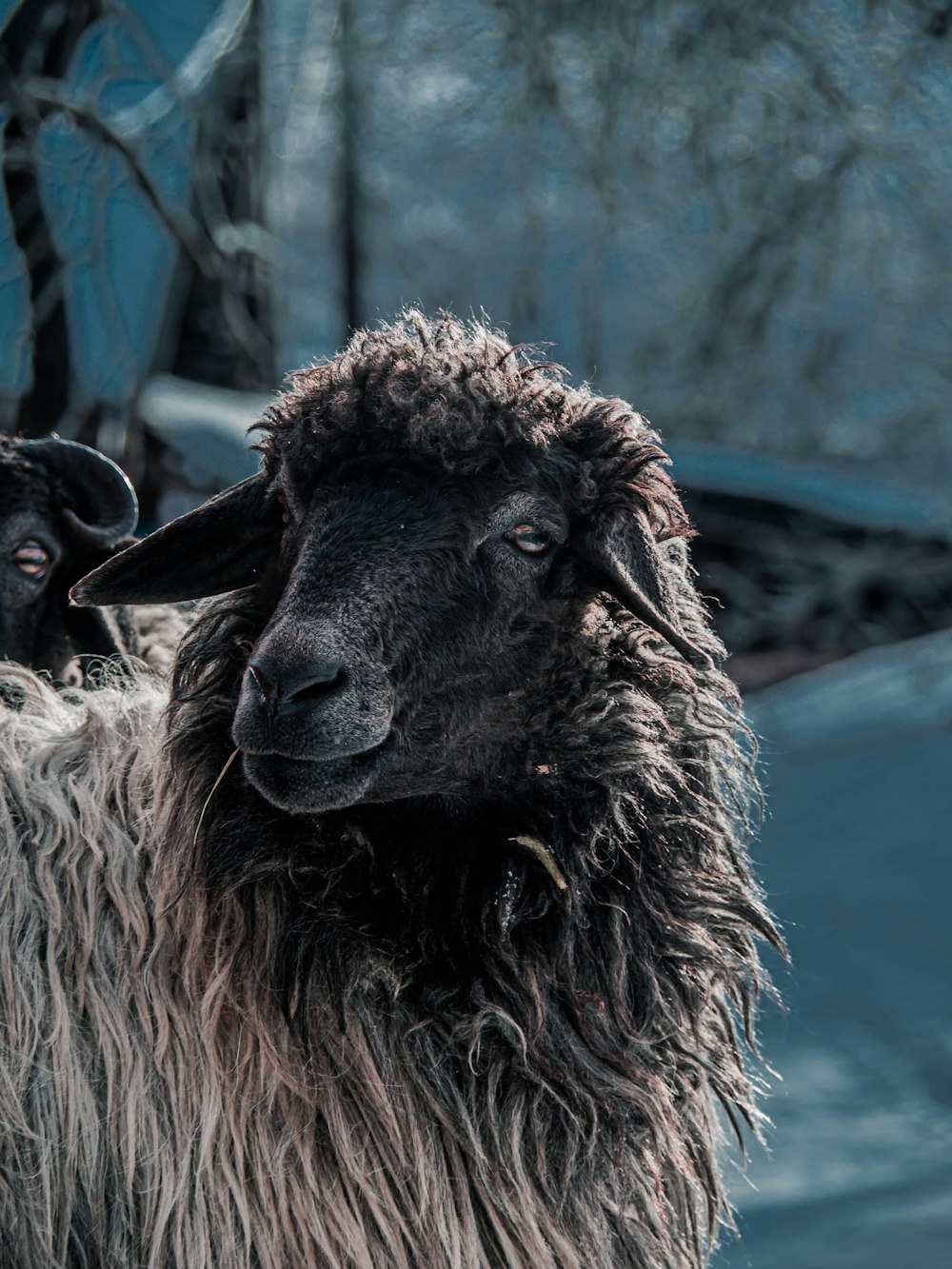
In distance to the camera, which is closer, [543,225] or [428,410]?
[428,410]

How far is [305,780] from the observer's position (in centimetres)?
209

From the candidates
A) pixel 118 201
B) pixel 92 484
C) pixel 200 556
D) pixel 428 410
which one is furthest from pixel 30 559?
pixel 118 201

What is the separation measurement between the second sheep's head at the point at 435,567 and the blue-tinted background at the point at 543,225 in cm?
405

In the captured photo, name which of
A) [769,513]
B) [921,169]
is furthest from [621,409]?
[921,169]

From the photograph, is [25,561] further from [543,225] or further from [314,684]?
[543,225]

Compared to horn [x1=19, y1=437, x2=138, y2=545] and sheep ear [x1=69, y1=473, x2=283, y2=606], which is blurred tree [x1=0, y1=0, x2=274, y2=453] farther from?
sheep ear [x1=69, y1=473, x2=283, y2=606]

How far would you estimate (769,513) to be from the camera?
814cm

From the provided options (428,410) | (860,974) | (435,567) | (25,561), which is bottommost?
(860,974)

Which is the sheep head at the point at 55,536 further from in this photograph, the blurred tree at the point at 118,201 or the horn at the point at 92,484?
the blurred tree at the point at 118,201

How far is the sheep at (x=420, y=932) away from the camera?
2.27m

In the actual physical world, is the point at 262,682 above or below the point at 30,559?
above

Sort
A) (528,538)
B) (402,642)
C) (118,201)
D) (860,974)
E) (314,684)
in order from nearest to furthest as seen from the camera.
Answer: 1. (314,684)
2. (402,642)
3. (528,538)
4. (860,974)
5. (118,201)

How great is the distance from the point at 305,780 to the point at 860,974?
303 cm

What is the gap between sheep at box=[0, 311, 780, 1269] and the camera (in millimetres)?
2273
